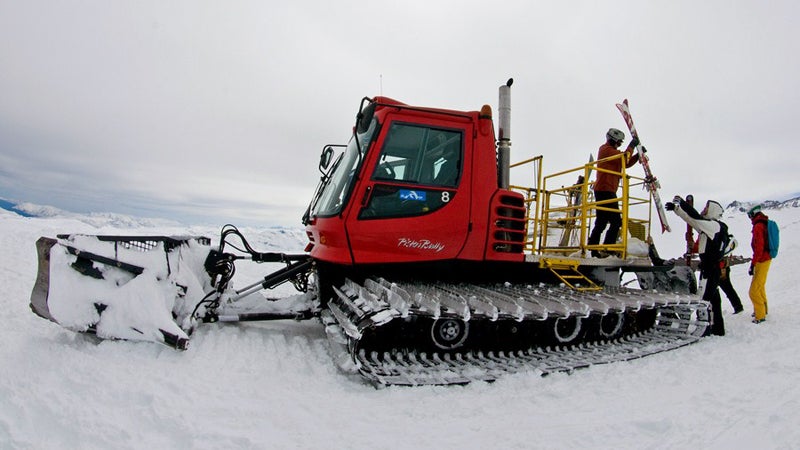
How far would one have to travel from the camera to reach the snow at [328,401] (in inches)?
107

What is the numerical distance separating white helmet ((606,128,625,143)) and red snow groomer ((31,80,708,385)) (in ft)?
5.05

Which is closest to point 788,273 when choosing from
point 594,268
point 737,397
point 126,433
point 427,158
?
point 594,268

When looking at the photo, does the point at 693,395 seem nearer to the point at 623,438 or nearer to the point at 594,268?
the point at 623,438

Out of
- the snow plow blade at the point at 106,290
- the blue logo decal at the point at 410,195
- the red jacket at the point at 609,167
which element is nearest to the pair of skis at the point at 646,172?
the red jacket at the point at 609,167

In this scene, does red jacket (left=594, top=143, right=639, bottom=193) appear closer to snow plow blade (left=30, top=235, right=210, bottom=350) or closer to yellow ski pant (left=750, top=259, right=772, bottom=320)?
yellow ski pant (left=750, top=259, right=772, bottom=320)

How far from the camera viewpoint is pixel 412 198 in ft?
15.5

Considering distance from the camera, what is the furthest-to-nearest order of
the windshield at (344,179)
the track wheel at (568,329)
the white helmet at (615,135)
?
the white helmet at (615,135) → the track wheel at (568,329) → the windshield at (344,179)

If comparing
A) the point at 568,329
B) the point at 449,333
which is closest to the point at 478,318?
the point at 449,333

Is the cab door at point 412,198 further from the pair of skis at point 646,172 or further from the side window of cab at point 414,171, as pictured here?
the pair of skis at point 646,172

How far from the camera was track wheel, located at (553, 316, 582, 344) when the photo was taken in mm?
Result: 5000

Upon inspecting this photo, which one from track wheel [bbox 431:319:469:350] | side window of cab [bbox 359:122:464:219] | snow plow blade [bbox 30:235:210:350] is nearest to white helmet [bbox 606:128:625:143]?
side window of cab [bbox 359:122:464:219]

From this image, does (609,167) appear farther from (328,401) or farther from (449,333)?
(328,401)

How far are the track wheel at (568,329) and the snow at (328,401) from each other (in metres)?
0.63

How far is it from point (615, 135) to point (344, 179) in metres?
4.38
